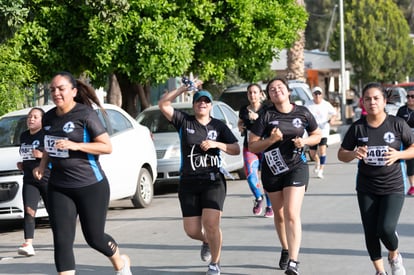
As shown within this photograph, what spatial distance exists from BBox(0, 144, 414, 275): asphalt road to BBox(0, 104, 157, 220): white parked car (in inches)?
15.2

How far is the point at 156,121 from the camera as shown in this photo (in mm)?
17125

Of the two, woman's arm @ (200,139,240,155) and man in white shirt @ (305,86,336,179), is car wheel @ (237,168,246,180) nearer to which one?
man in white shirt @ (305,86,336,179)

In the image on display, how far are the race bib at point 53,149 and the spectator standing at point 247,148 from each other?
15.0ft

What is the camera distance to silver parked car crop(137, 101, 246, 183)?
15.8 metres

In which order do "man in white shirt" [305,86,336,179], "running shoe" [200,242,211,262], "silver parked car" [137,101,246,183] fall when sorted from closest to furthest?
"running shoe" [200,242,211,262] → "silver parked car" [137,101,246,183] → "man in white shirt" [305,86,336,179]

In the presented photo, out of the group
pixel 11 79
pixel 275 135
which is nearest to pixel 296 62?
pixel 11 79

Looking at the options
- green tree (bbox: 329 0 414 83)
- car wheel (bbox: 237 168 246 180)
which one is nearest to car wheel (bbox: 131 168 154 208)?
car wheel (bbox: 237 168 246 180)

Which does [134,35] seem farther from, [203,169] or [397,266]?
[397,266]

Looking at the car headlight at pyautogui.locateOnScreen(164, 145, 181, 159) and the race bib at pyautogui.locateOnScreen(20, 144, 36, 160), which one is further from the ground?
the race bib at pyautogui.locateOnScreen(20, 144, 36, 160)

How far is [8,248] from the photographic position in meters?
10.8

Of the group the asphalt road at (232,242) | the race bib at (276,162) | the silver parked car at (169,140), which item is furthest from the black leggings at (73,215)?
the silver parked car at (169,140)

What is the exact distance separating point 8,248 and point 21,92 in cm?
404

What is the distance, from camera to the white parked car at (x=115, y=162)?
452 inches

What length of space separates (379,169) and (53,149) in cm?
270
